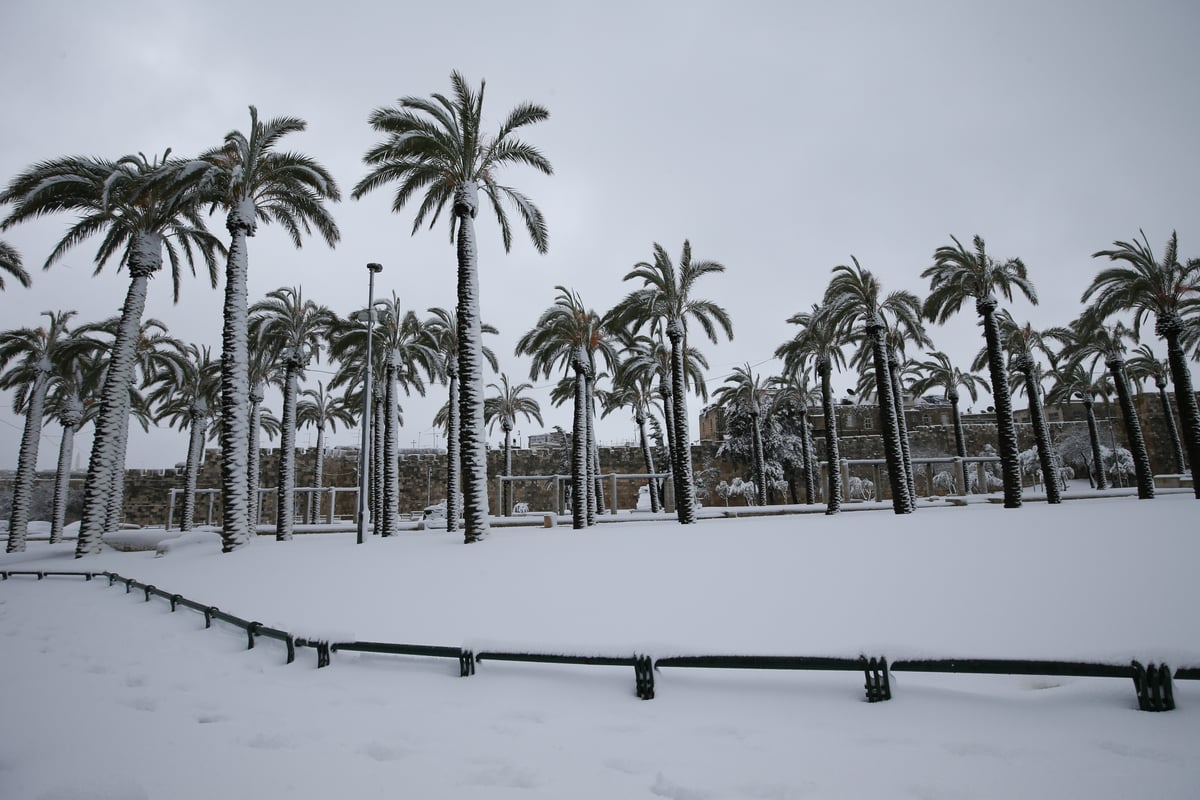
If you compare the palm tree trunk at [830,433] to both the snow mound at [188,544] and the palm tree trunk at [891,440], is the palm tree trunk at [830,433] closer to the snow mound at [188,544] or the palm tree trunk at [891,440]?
the palm tree trunk at [891,440]

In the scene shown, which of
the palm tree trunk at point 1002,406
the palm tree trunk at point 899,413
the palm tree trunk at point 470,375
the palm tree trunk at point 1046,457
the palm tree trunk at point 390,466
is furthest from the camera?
the palm tree trunk at point 899,413

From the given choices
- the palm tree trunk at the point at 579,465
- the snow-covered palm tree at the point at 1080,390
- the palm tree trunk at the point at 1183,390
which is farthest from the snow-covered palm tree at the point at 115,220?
the snow-covered palm tree at the point at 1080,390

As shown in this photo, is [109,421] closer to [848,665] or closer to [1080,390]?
[848,665]

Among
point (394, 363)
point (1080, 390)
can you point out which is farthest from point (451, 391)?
point (1080, 390)

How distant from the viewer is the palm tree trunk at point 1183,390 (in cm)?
1784

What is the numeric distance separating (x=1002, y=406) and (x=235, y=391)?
21.5 meters

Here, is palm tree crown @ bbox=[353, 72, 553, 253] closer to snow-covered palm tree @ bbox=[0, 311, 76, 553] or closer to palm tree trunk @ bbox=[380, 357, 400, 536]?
palm tree trunk @ bbox=[380, 357, 400, 536]

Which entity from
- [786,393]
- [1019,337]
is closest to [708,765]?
[1019,337]

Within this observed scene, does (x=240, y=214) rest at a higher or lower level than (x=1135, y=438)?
higher

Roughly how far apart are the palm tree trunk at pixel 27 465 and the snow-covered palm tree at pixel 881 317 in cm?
2834

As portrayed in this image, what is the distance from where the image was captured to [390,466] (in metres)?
20.3

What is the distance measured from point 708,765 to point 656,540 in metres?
8.47

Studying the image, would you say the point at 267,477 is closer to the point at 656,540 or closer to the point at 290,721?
the point at 656,540

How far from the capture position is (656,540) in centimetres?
1159
